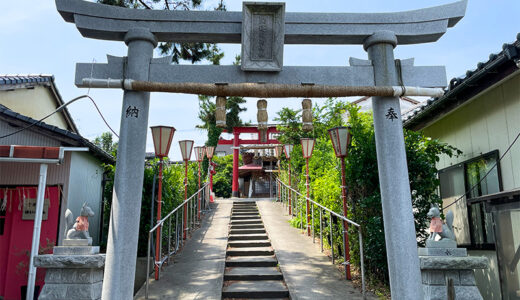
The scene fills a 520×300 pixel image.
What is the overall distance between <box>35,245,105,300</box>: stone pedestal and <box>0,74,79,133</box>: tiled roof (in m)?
5.83

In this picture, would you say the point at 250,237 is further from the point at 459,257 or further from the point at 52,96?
the point at 52,96

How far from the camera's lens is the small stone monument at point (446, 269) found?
395 cm

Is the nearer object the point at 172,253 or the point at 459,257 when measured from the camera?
the point at 459,257

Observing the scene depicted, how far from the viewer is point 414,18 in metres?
4.28

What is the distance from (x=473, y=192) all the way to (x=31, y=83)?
36.1 feet

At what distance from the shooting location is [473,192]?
617cm

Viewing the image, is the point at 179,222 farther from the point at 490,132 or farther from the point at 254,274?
the point at 490,132

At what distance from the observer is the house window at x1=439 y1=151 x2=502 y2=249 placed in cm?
555

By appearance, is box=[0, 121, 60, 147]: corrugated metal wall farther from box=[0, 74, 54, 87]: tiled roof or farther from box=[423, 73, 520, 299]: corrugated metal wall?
box=[423, 73, 520, 299]: corrugated metal wall

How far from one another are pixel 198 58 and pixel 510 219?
6.59 metres

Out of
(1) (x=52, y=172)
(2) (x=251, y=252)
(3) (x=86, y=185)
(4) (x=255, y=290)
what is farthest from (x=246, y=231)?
(1) (x=52, y=172)

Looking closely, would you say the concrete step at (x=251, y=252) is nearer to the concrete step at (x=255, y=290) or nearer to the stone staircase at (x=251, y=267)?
the stone staircase at (x=251, y=267)

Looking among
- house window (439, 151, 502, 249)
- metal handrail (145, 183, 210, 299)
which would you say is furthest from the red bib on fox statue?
house window (439, 151, 502, 249)

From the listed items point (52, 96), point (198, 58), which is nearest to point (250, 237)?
point (198, 58)
